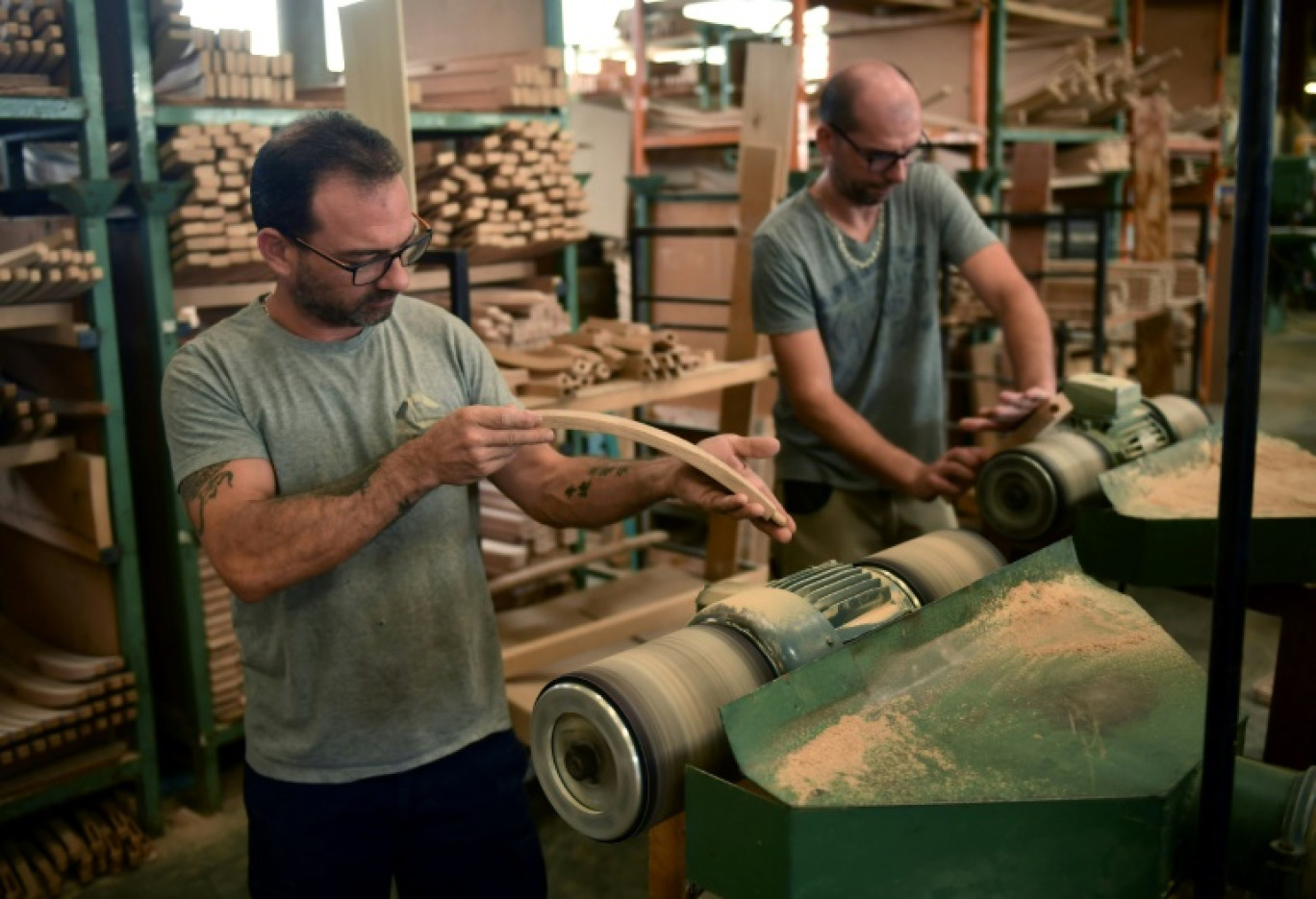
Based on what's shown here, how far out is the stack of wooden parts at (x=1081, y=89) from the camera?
5.98 meters

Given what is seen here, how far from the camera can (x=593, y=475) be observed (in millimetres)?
1973

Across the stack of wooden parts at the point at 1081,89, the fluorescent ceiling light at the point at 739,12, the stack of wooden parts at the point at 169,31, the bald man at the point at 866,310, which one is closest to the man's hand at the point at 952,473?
the bald man at the point at 866,310

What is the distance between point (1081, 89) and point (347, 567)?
5.39 metres

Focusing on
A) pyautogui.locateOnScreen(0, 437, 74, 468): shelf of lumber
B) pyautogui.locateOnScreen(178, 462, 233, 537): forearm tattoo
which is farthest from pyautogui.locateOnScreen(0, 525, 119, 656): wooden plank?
pyautogui.locateOnScreen(178, 462, 233, 537): forearm tattoo

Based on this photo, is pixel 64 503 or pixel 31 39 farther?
pixel 64 503

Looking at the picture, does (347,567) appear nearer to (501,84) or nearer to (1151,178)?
(501,84)

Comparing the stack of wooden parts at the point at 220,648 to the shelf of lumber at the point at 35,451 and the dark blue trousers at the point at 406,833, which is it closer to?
the shelf of lumber at the point at 35,451

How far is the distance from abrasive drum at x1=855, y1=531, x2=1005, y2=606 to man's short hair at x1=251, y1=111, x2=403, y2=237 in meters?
0.92

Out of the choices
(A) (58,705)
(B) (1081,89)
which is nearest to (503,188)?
(A) (58,705)

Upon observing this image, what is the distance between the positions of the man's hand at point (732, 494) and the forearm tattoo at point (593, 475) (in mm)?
152

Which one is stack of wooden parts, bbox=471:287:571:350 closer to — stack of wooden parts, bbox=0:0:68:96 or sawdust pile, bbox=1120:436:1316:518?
stack of wooden parts, bbox=0:0:68:96

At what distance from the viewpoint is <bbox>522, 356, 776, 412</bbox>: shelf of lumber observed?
3076 mm

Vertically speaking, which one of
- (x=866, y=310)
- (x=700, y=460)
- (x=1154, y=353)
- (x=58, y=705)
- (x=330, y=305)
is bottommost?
(x=58, y=705)

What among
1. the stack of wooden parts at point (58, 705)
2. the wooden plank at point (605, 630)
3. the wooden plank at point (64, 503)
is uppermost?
the wooden plank at point (64, 503)
